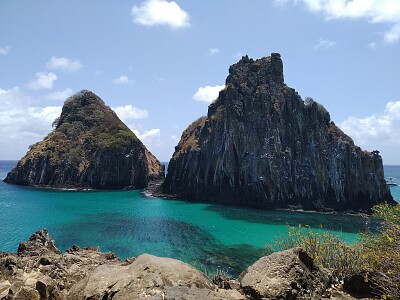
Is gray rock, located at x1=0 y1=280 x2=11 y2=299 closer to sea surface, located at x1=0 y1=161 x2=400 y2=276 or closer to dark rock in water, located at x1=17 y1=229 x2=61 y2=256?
dark rock in water, located at x1=17 y1=229 x2=61 y2=256

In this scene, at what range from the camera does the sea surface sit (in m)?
44.5

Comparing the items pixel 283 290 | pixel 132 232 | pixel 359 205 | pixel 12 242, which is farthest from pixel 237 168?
pixel 283 290

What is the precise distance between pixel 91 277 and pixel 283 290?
261 inches

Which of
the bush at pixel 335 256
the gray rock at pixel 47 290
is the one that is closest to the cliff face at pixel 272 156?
the bush at pixel 335 256

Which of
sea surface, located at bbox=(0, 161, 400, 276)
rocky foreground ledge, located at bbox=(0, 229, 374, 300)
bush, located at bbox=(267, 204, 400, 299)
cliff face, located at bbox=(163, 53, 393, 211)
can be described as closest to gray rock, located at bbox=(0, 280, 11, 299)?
rocky foreground ledge, located at bbox=(0, 229, 374, 300)

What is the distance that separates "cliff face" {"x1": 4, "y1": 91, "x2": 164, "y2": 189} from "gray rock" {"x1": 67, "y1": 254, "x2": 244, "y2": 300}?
129 meters

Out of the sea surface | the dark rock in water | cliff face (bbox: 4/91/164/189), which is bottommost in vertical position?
the sea surface

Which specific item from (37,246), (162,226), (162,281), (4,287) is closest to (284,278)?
(162,281)

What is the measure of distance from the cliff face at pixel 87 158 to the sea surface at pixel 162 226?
3661 cm

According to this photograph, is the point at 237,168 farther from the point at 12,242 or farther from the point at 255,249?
the point at 12,242

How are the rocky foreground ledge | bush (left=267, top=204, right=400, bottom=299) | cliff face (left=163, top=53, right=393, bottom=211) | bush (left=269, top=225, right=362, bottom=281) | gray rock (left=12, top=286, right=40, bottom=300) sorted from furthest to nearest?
cliff face (left=163, top=53, right=393, bottom=211)
bush (left=269, top=225, right=362, bottom=281)
bush (left=267, top=204, right=400, bottom=299)
gray rock (left=12, top=286, right=40, bottom=300)
the rocky foreground ledge

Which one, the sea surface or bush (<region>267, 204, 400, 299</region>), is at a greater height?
bush (<region>267, 204, 400, 299</region>)

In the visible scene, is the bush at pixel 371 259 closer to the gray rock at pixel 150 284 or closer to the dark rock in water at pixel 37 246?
the gray rock at pixel 150 284

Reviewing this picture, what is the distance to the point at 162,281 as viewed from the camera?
30.7ft
